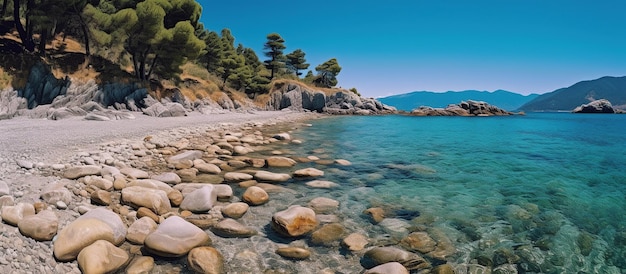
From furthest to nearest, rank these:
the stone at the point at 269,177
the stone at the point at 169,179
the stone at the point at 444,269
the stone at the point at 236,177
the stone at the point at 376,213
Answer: the stone at the point at 269,177 < the stone at the point at 236,177 < the stone at the point at 169,179 < the stone at the point at 376,213 < the stone at the point at 444,269

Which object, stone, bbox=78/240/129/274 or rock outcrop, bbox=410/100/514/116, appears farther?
rock outcrop, bbox=410/100/514/116

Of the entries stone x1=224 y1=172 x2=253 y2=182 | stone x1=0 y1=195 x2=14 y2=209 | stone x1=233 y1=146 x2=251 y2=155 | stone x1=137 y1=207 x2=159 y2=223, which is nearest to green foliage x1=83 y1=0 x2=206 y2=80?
stone x1=233 y1=146 x2=251 y2=155

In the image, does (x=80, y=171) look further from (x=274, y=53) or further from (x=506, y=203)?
(x=274, y=53)

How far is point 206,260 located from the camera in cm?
389

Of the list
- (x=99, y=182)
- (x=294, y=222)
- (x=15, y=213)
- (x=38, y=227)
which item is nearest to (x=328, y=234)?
(x=294, y=222)

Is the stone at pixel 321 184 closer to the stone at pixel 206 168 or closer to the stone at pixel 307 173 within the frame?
the stone at pixel 307 173

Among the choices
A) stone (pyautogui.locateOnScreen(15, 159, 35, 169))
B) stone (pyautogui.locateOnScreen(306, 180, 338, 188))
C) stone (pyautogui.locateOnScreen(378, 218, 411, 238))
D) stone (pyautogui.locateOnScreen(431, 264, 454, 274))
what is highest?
stone (pyautogui.locateOnScreen(15, 159, 35, 169))

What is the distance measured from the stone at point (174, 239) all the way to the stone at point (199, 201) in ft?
3.96

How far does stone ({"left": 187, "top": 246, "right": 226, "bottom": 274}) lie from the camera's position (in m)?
3.79

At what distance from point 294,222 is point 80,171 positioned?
515 cm

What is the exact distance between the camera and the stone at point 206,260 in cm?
379

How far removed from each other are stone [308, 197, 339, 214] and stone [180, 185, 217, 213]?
2.05 metres

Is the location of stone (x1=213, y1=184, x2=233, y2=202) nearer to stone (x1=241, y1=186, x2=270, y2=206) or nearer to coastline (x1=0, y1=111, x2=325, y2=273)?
stone (x1=241, y1=186, x2=270, y2=206)

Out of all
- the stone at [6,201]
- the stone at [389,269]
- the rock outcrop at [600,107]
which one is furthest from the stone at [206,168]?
the rock outcrop at [600,107]
